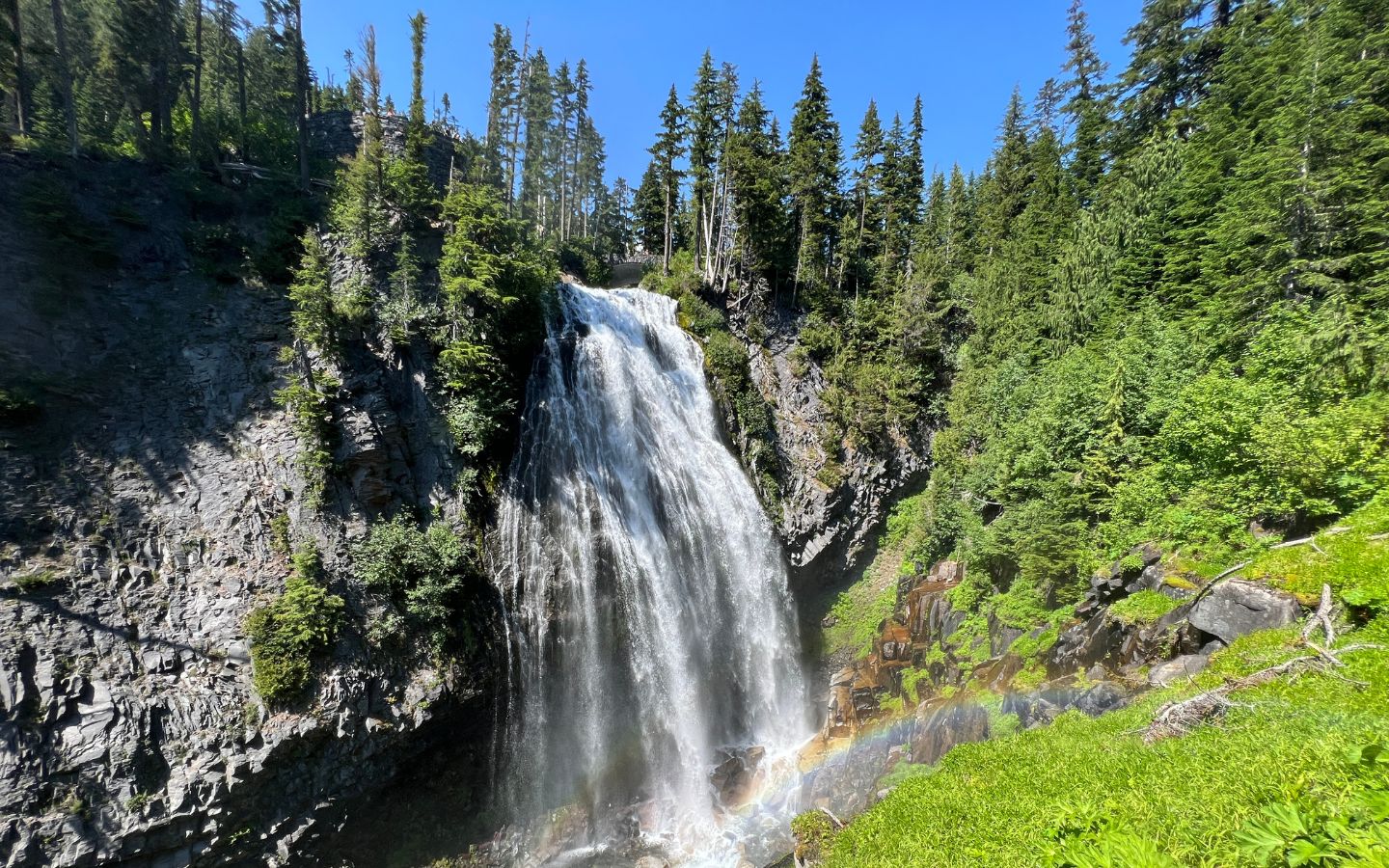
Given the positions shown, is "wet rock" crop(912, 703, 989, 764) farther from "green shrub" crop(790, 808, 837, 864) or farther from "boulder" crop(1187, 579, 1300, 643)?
"boulder" crop(1187, 579, 1300, 643)

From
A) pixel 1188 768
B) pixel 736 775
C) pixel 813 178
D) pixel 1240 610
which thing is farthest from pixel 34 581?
pixel 813 178

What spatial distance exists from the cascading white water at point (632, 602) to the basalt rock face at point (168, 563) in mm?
2538

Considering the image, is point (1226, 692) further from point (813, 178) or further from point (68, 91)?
point (68, 91)

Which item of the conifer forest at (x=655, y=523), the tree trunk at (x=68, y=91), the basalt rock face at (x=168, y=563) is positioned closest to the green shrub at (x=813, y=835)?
the conifer forest at (x=655, y=523)

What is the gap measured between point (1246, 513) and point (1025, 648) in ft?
17.4

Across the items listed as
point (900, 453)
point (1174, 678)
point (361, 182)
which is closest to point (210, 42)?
point (361, 182)

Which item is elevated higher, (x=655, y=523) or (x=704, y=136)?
(x=704, y=136)

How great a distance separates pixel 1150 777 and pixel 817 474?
18.8m

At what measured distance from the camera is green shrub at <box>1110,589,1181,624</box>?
32.1 feet

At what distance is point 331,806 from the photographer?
12.1 m

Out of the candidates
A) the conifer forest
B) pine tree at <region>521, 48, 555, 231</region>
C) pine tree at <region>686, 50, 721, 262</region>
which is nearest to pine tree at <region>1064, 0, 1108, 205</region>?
the conifer forest

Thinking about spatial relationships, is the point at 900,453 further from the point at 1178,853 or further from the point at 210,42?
the point at 210,42

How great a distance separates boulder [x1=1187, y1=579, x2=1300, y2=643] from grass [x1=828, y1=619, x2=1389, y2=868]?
54cm

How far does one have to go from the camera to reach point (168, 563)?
12352 mm
